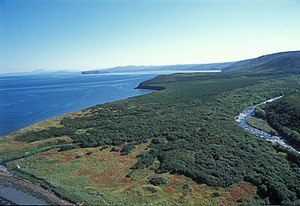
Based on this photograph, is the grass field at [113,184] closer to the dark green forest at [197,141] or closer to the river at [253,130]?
the dark green forest at [197,141]

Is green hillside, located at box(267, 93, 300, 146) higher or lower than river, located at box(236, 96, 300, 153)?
higher

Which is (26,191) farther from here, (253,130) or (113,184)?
(253,130)

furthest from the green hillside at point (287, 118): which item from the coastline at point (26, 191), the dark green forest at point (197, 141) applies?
the coastline at point (26, 191)

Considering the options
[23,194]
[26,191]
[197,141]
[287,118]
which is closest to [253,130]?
[287,118]

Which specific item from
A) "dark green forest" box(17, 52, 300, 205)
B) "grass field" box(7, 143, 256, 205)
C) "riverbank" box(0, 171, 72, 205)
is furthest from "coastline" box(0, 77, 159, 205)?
"dark green forest" box(17, 52, 300, 205)

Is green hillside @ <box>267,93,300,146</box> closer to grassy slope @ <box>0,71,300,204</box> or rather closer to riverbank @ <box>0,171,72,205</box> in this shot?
grassy slope @ <box>0,71,300,204</box>

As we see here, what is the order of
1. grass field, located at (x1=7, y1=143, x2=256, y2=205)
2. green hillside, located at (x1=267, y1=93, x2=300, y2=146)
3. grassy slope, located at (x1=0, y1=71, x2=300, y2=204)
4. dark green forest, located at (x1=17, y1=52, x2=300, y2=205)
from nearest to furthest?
grass field, located at (x1=7, y1=143, x2=256, y2=205)
grassy slope, located at (x1=0, y1=71, x2=300, y2=204)
dark green forest, located at (x1=17, y1=52, x2=300, y2=205)
green hillside, located at (x1=267, y1=93, x2=300, y2=146)
